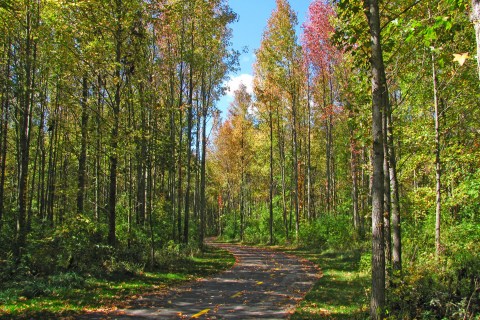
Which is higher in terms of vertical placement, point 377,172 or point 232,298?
point 377,172

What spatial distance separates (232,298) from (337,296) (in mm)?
2931

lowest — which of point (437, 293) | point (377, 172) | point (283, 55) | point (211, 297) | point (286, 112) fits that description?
point (211, 297)

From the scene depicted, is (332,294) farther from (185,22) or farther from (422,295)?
(185,22)

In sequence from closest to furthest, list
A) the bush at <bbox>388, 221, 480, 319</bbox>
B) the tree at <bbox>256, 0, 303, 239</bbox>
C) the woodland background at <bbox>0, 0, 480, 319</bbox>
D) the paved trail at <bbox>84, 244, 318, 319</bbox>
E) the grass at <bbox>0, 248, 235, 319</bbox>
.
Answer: the bush at <bbox>388, 221, 480, 319</bbox> → the woodland background at <bbox>0, 0, 480, 319</bbox> → the grass at <bbox>0, 248, 235, 319</bbox> → the paved trail at <bbox>84, 244, 318, 319</bbox> → the tree at <bbox>256, 0, 303, 239</bbox>

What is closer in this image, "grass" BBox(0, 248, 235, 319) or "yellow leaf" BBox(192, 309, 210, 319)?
"grass" BBox(0, 248, 235, 319)

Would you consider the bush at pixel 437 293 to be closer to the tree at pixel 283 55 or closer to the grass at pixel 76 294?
the grass at pixel 76 294

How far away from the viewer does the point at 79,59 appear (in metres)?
12.2

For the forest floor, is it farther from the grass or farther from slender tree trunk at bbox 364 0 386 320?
slender tree trunk at bbox 364 0 386 320

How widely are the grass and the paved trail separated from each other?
69 cm

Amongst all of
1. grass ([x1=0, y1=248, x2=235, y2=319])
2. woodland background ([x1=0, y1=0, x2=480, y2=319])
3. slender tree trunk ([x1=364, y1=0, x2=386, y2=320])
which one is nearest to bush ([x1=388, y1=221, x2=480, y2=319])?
woodland background ([x1=0, y1=0, x2=480, y2=319])

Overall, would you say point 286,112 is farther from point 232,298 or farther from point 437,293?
point 437,293

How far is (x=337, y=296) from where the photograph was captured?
382 inches

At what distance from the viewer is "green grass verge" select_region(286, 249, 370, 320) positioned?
25.1 ft

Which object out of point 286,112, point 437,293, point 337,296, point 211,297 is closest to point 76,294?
point 211,297
